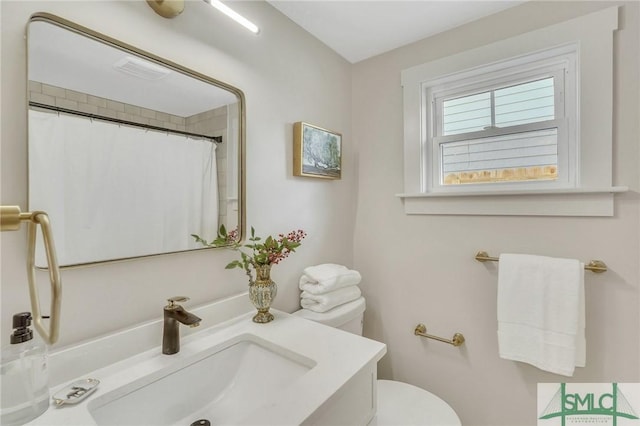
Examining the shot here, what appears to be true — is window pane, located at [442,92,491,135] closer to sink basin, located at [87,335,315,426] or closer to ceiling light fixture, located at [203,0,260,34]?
ceiling light fixture, located at [203,0,260,34]

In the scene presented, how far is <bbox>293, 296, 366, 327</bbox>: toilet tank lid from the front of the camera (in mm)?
1290

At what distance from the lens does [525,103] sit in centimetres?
137

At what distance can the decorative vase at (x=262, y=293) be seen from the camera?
1066 mm

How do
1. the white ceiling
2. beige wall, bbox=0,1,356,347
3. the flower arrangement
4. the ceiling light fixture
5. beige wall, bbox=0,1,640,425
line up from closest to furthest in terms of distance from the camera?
beige wall, bbox=0,1,356,347, beige wall, bbox=0,1,640,425, the ceiling light fixture, the flower arrangement, the white ceiling

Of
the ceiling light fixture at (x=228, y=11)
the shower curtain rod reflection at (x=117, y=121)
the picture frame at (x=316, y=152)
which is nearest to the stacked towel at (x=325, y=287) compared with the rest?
the picture frame at (x=316, y=152)

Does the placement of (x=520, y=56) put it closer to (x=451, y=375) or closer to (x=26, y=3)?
(x=451, y=375)

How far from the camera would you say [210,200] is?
1.06m

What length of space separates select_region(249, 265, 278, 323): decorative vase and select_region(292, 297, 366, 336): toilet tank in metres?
0.26

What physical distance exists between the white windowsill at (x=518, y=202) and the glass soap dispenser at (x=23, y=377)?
1470mm

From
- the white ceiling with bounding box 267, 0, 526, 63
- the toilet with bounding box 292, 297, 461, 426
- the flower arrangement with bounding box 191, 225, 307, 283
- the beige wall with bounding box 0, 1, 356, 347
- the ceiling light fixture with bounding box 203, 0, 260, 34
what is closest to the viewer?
the beige wall with bounding box 0, 1, 356, 347

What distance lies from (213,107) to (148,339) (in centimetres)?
79

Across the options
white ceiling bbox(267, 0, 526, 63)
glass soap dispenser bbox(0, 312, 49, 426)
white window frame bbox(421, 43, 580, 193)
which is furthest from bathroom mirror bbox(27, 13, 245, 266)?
white window frame bbox(421, 43, 580, 193)

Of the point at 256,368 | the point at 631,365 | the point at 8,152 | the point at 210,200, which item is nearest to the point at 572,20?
the point at 631,365

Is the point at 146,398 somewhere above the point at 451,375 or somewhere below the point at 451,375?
above
